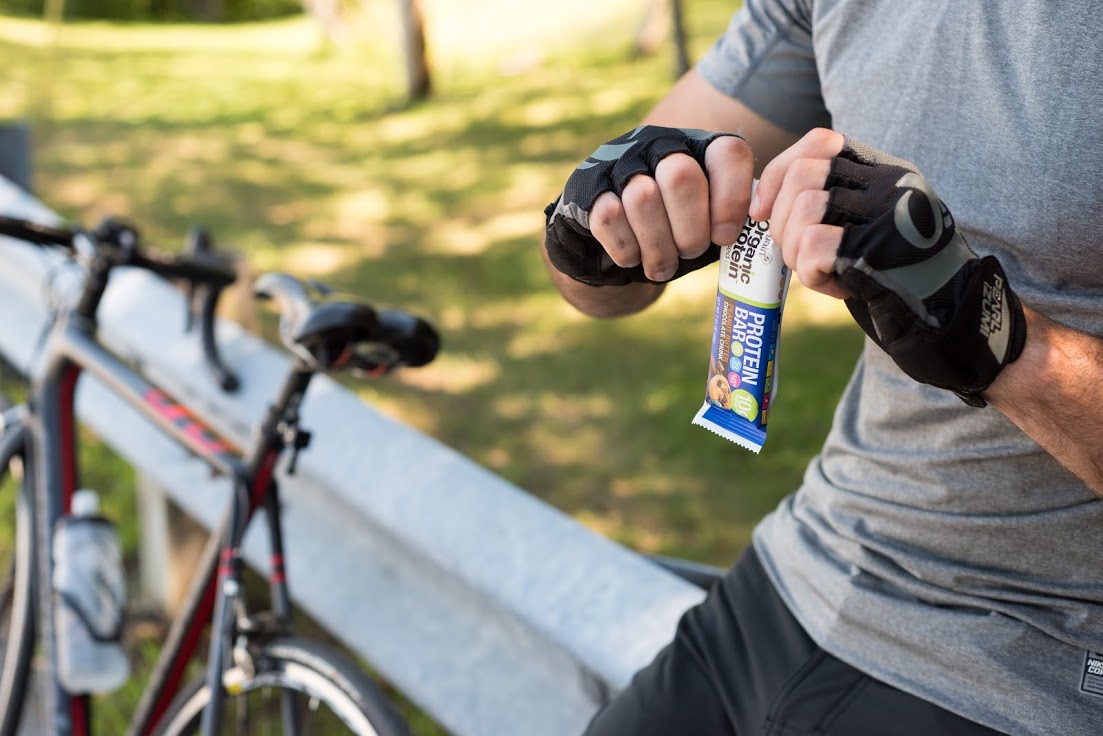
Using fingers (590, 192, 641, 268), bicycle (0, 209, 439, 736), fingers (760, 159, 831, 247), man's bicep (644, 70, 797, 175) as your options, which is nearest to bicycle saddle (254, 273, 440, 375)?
bicycle (0, 209, 439, 736)

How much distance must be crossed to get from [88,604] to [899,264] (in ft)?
7.30

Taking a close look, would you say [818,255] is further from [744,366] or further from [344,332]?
[344,332]

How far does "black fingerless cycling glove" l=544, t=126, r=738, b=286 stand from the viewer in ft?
4.62

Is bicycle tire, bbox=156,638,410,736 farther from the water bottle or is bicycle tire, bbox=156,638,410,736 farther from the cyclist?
the cyclist

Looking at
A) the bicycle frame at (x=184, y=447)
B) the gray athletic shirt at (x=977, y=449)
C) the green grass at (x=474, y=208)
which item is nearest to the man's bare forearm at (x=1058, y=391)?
the gray athletic shirt at (x=977, y=449)

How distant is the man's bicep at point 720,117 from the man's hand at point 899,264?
2.37 feet

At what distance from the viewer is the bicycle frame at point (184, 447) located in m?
2.25

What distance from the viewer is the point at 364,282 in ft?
24.8

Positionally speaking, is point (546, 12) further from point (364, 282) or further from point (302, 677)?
point (302, 677)

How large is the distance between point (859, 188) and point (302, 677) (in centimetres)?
148

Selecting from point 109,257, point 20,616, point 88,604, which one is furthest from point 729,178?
point 20,616

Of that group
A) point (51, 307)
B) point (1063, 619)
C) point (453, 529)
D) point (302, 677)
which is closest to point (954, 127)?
point (1063, 619)

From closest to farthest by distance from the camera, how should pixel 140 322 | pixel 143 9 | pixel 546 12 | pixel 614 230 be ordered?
pixel 614 230 → pixel 140 322 → pixel 546 12 → pixel 143 9

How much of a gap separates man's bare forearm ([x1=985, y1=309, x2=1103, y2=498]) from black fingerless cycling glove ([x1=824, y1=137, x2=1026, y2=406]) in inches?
1.6
